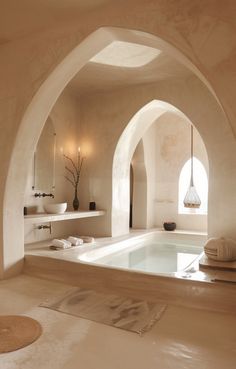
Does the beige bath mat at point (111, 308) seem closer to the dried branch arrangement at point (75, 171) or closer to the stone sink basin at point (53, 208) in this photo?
the stone sink basin at point (53, 208)

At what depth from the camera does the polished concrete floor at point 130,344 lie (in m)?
1.90

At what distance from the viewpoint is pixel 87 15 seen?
9.84ft

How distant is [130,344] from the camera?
2125 mm

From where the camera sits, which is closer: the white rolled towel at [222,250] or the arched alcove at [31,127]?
the arched alcove at [31,127]

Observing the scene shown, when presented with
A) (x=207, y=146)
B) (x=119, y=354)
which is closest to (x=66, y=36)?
(x=207, y=146)

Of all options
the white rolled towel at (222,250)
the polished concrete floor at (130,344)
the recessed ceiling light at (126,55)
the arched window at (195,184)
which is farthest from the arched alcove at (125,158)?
the polished concrete floor at (130,344)

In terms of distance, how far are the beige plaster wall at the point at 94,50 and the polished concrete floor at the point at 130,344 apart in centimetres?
161

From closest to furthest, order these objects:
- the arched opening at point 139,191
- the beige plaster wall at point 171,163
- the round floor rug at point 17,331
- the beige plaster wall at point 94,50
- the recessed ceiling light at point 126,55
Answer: the round floor rug at point 17,331
the beige plaster wall at point 94,50
the recessed ceiling light at point 126,55
the arched opening at point 139,191
the beige plaster wall at point 171,163

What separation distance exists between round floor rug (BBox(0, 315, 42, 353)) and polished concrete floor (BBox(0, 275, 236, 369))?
57 millimetres

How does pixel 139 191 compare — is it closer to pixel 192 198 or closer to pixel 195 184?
pixel 192 198

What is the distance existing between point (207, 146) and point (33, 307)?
10.3 feet

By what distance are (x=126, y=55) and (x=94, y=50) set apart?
3.00 ft

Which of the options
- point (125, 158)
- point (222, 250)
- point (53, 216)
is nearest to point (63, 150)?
point (125, 158)

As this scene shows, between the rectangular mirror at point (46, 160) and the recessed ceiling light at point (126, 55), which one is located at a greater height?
the recessed ceiling light at point (126, 55)
